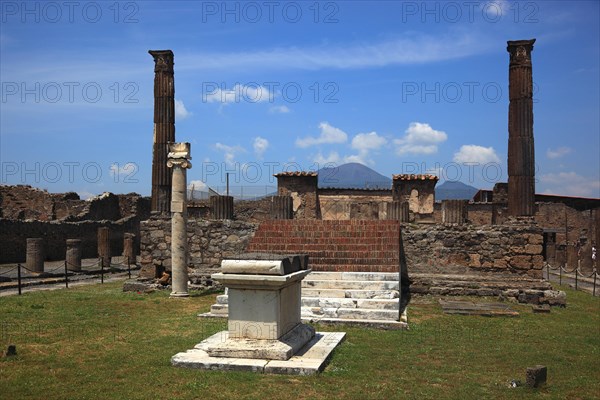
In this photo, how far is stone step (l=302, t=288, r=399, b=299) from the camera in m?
11.7

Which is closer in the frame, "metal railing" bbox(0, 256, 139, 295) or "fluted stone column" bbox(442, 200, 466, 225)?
"fluted stone column" bbox(442, 200, 466, 225)

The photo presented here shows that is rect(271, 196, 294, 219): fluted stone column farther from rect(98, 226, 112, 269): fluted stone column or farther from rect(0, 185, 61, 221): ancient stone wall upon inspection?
rect(0, 185, 61, 221): ancient stone wall

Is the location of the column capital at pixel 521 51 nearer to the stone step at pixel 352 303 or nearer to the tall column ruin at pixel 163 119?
the stone step at pixel 352 303

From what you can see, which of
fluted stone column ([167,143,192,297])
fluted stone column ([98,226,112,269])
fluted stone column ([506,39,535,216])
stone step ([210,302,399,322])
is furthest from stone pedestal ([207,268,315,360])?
fluted stone column ([98,226,112,269])

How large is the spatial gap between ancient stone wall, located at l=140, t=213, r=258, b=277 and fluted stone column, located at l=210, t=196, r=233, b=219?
23cm

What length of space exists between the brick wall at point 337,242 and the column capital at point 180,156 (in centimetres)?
253

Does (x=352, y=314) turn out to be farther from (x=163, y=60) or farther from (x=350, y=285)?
(x=163, y=60)

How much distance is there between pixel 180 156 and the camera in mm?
14742

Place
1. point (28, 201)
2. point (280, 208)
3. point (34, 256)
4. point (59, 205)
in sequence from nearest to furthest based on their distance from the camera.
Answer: point (280, 208), point (34, 256), point (59, 205), point (28, 201)

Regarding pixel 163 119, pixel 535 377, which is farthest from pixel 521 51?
pixel 535 377

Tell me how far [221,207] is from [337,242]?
13.3 feet

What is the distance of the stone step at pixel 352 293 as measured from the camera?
11703 millimetres

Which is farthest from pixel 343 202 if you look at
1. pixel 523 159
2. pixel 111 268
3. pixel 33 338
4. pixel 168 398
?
pixel 168 398

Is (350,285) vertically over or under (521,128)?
under
